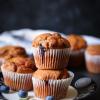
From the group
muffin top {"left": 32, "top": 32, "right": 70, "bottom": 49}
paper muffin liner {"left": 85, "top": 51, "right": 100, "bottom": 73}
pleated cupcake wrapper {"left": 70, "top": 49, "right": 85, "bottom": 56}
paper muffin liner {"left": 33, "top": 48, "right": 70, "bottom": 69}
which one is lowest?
paper muffin liner {"left": 85, "top": 51, "right": 100, "bottom": 73}

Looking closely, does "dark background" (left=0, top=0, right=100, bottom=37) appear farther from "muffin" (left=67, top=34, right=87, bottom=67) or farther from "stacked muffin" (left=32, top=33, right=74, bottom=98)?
"stacked muffin" (left=32, top=33, right=74, bottom=98)

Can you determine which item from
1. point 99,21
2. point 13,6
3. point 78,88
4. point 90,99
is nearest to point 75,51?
point 78,88

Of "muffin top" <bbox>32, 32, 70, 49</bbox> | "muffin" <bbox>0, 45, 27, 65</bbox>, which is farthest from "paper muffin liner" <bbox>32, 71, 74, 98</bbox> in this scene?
"muffin" <bbox>0, 45, 27, 65</bbox>

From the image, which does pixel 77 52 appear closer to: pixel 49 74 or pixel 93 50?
pixel 93 50

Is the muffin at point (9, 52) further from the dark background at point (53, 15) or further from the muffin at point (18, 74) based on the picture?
the dark background at point (53, 15)

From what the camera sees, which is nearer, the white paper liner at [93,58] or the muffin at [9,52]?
the muffin at [9,52]

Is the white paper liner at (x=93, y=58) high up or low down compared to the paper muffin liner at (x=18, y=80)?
down

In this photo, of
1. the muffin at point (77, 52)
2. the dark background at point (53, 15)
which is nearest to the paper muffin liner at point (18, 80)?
the muffin at point (77, 52)
